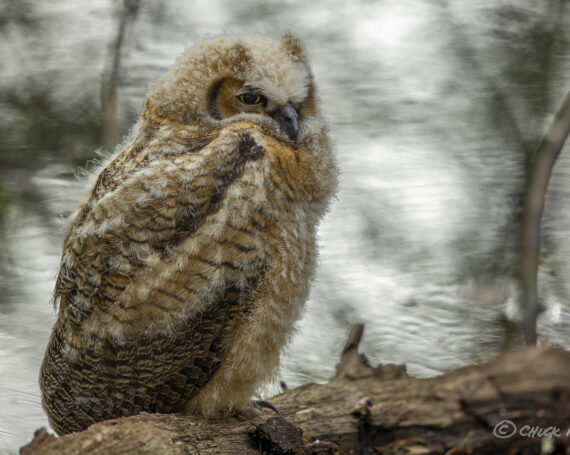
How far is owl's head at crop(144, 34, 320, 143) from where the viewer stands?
2.24m

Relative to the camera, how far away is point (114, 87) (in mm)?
3285

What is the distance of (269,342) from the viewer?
2.14 meters

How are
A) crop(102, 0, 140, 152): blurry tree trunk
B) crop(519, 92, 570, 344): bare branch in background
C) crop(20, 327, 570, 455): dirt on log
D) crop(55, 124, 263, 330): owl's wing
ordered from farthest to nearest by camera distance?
1. crop(102, 0, 140, 152): blurry tree trunk
2. crop(519, 92, 570, 344): bare branch in background
3. crop(55, 124, 263, 330): owl's wing
4. crop(20, 327, 570, 455): dirt on log

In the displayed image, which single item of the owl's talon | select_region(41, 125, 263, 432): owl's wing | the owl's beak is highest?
the owl's beak

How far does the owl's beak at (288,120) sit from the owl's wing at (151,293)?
183 millimetres

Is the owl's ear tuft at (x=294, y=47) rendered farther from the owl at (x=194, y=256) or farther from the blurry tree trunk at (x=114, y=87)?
the blurry tree trunk at (x=114, y=87)

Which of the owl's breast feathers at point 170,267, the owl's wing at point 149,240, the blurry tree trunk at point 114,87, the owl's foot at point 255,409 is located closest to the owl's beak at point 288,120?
the owl's breast feathers at point 170,267

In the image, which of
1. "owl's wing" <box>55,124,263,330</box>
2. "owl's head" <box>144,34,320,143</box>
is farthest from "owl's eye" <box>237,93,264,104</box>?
"owl's wing" <box>55,124,263,330</box>

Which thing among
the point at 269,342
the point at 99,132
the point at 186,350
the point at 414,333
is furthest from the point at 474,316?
the point at 99,132

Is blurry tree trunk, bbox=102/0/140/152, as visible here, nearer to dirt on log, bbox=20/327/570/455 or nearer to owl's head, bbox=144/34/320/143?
owl's head, bbox=144/34/320/143

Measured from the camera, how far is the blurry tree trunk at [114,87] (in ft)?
10.3

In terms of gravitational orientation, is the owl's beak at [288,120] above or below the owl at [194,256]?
above

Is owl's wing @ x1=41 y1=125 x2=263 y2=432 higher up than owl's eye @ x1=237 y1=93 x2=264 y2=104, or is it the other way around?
owl's eye @ x1=237 y1=93 x2=264 y2=104

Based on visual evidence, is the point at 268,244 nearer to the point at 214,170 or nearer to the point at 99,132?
the point at 214,170
